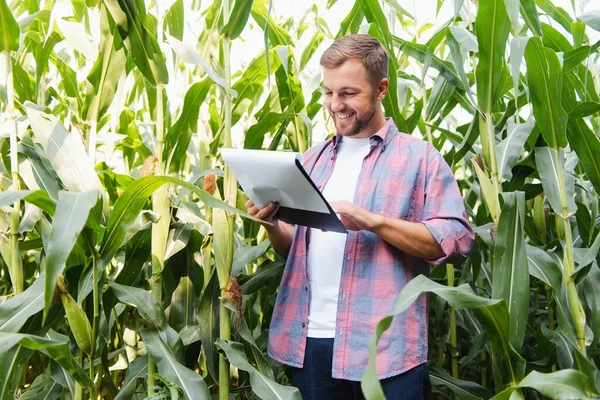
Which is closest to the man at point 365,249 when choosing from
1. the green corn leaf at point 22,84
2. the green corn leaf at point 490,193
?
the green corn leaf at point 490,193

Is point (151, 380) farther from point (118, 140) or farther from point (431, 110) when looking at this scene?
point (431, 110)

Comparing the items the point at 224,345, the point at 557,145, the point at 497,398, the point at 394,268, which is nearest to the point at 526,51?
the point at 557,145

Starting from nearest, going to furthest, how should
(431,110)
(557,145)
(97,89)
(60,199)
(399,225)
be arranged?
1. (60,199)
2. (399,225)
3. (557,145)
4. (97,89)
5. (431,110)

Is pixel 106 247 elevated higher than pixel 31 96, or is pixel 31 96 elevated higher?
pixel 31 96

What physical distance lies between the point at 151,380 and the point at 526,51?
3.48 ft

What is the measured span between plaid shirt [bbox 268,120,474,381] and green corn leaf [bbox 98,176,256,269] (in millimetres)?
323

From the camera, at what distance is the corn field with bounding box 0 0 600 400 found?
48.6 inches

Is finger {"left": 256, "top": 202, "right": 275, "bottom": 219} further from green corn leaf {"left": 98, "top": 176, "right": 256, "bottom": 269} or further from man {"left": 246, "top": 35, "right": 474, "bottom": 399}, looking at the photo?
green corn leaf {"left": 98, "top": 176, "right": 256, "bottom": 269}

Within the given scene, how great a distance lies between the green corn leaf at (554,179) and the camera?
54.2 inches

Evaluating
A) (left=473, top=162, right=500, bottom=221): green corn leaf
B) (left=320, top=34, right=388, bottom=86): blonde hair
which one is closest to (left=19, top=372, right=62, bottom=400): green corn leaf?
(left=320, top=34, right=388, bottom=86): blonde hair

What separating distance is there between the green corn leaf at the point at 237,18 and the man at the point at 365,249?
237 millimetres

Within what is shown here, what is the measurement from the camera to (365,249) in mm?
1339

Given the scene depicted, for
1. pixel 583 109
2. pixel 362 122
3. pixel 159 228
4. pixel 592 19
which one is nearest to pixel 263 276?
pixel 159 228

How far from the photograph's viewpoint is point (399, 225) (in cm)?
125
